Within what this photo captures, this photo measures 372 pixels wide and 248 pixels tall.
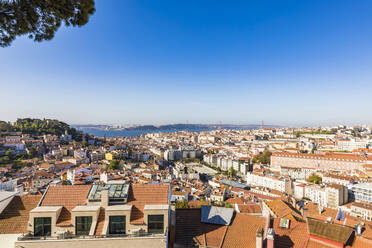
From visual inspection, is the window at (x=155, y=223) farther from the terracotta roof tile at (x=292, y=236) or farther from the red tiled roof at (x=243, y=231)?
the terracotta roof tile at (x=292, y=236)

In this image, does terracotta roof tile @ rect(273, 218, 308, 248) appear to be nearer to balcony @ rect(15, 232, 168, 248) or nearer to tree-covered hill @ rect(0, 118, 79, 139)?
balcony @ rect(15, 232, 168, 248)

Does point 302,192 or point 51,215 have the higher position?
point 51,215

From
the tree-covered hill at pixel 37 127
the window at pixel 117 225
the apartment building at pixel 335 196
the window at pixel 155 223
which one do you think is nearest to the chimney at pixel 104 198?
the window at pixel 117 225

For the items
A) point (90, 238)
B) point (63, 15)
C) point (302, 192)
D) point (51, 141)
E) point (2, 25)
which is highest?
point (63, 15)

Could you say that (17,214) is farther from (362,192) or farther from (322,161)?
(322,161)

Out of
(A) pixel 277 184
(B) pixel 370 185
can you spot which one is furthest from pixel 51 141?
(B) pixel 370 185

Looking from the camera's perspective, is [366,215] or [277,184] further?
[277,184]

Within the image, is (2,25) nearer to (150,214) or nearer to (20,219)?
(20,219)
